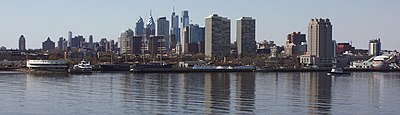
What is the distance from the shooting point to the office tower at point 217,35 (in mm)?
89750

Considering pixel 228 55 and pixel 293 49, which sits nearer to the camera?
pixel 228 55

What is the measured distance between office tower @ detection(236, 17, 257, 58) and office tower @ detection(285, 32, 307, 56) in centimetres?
1059

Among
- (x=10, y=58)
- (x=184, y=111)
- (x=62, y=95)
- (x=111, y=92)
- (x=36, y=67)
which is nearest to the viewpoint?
(x=184, y=111)

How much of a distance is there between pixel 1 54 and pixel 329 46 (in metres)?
48.5

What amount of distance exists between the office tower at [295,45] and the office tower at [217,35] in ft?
58.5

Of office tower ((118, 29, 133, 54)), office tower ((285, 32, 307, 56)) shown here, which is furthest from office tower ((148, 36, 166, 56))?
office tower ((285, 32, 307, 56))

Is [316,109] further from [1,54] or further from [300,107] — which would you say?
[1,54]

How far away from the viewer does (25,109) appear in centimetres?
1669

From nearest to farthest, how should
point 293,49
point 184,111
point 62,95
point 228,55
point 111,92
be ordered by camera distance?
point 184,111 → point 62,95 → point 111,92 → point 228,55 → point 293,49

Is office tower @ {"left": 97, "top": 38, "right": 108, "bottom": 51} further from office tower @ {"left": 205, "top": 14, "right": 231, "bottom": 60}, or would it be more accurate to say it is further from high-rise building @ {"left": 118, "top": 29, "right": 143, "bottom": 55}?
office tower @ {"left": 205, "top": 14, "right": 231, "bottom": 60}

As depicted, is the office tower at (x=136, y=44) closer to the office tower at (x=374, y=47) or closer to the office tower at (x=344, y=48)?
the office tower at (x=344, y=48)

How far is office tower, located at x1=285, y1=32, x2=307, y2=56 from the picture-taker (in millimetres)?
108500

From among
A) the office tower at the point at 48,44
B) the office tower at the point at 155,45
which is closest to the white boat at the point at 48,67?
the office tower at the point at 155,45

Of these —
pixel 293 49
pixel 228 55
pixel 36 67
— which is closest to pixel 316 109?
pixel 36 67
